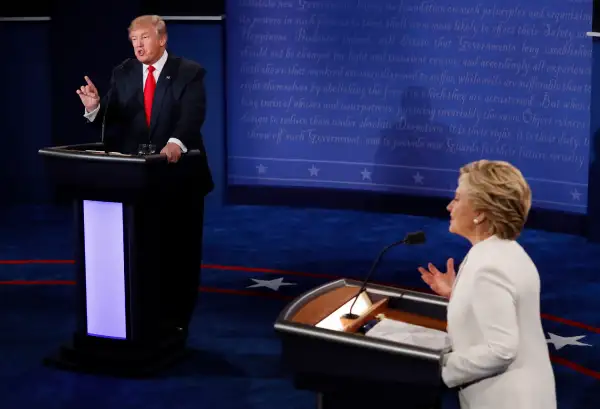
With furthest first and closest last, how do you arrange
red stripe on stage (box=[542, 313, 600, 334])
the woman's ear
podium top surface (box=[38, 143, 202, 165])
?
red stripe on stage (box=[542, 313, 600, 334]) < podium top surface (box=[38, 143, 202, 165]) < the woman's ear

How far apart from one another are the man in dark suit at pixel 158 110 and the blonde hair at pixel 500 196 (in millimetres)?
2382

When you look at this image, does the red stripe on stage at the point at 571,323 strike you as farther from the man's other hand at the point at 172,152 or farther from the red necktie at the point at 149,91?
the red necktie at the point at 149,91

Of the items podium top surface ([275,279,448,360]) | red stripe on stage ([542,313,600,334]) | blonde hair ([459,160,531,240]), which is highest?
blonde hair ([459,160,531,240])

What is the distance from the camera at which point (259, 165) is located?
9.09 m

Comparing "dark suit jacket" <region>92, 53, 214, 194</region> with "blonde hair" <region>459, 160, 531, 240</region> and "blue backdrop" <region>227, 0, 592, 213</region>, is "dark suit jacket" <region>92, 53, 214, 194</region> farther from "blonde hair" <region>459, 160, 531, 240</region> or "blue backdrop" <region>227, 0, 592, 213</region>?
"blue backdrop" <region>227, 0, 592, 213</region>

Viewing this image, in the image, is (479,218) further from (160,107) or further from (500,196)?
(160,107)

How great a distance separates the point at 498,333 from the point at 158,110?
274 centimetres

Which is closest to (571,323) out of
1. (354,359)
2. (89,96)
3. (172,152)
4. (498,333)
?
(172,152)

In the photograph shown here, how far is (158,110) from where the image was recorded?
15.4 ft

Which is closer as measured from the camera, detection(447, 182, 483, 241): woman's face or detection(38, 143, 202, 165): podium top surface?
detection(447, 182, 483, 241): woman's face

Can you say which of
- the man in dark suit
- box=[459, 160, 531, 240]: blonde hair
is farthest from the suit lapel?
box=[459, 160, 531, 240]: blonde hair

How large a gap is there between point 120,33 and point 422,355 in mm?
6780

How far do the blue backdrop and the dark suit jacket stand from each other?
4051mm

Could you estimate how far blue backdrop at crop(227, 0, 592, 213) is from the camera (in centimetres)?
788
